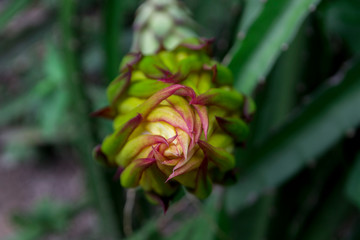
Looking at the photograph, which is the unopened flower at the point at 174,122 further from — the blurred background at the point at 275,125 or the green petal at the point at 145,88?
the blurred background at the point at 275,125

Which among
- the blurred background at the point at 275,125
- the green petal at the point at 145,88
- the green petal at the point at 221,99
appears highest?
the green petal at the point at 221,99

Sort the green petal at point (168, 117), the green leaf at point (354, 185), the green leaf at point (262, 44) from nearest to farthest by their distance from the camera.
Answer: the green petal at point (168, 117), the green leaf at point (262, 44), the green leaf at point (354, 185)

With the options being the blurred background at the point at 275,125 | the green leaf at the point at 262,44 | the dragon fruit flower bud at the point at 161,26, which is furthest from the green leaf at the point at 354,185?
the dragon fruit flower bud at the point at 161,26

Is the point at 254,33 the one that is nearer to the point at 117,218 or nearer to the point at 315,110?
the point at 315,110

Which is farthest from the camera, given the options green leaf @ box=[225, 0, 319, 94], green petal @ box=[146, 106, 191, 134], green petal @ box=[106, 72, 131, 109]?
green leaf @ box=[225, 0, 319, 94]

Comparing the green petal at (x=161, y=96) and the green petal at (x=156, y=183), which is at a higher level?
the green petal at (x=161, y=96)

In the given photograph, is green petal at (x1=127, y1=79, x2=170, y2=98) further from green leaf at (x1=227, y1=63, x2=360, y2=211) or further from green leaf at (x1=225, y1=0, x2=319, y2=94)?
green leaf at (x1=227, y1=63, x2=360, y2=211)

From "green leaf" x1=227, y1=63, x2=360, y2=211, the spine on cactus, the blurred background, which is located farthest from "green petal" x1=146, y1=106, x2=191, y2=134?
"green leaf" x1=227, y1=63, x2=360, y2=211

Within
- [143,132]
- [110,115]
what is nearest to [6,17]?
[110,115]
